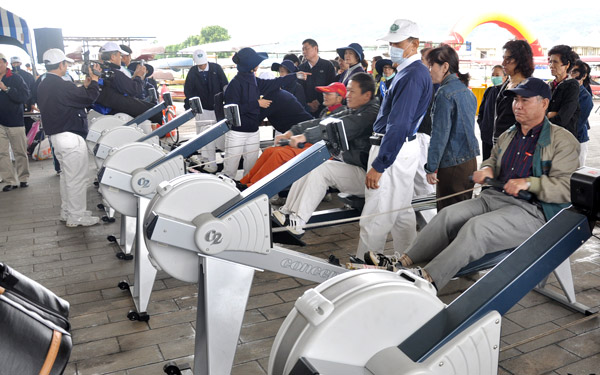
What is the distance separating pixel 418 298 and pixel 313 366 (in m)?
0.39

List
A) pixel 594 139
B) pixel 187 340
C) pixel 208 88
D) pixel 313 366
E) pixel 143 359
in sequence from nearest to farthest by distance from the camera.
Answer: pixel 313 366 → pixel 143 359 → pixel 187 340 → pixel 208 88 → pixel 594 139

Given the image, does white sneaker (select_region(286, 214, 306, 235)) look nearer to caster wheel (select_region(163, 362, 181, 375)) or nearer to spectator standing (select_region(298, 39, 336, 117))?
caster wheel (select_region(163, 362, 181, 375))

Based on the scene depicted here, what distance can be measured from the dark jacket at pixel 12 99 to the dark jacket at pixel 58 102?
2.13 metres

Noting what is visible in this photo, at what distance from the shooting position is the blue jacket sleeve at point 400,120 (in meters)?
3.44

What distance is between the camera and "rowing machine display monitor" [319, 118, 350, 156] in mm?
2652

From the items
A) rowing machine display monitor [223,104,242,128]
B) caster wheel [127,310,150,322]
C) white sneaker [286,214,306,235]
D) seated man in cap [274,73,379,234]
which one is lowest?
caster wheel [127,310,150,322]

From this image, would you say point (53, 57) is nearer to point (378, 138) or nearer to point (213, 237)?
point (378, 138)

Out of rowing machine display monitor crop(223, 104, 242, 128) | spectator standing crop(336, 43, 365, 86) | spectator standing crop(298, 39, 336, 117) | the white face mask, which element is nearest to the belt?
the white face mask

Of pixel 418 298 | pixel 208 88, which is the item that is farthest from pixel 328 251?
pixel 208 88

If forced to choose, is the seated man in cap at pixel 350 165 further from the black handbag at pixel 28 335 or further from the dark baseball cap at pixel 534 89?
the black handbag at pixel 28 335

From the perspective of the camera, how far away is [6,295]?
1.11 metres

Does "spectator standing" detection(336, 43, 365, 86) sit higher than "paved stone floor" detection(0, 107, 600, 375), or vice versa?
"spectator standing" detection(336, 43, 365, 86)

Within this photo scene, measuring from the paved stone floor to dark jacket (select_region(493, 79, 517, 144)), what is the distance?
1.17 meters

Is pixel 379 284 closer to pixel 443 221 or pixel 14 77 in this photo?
pixel 443 221
